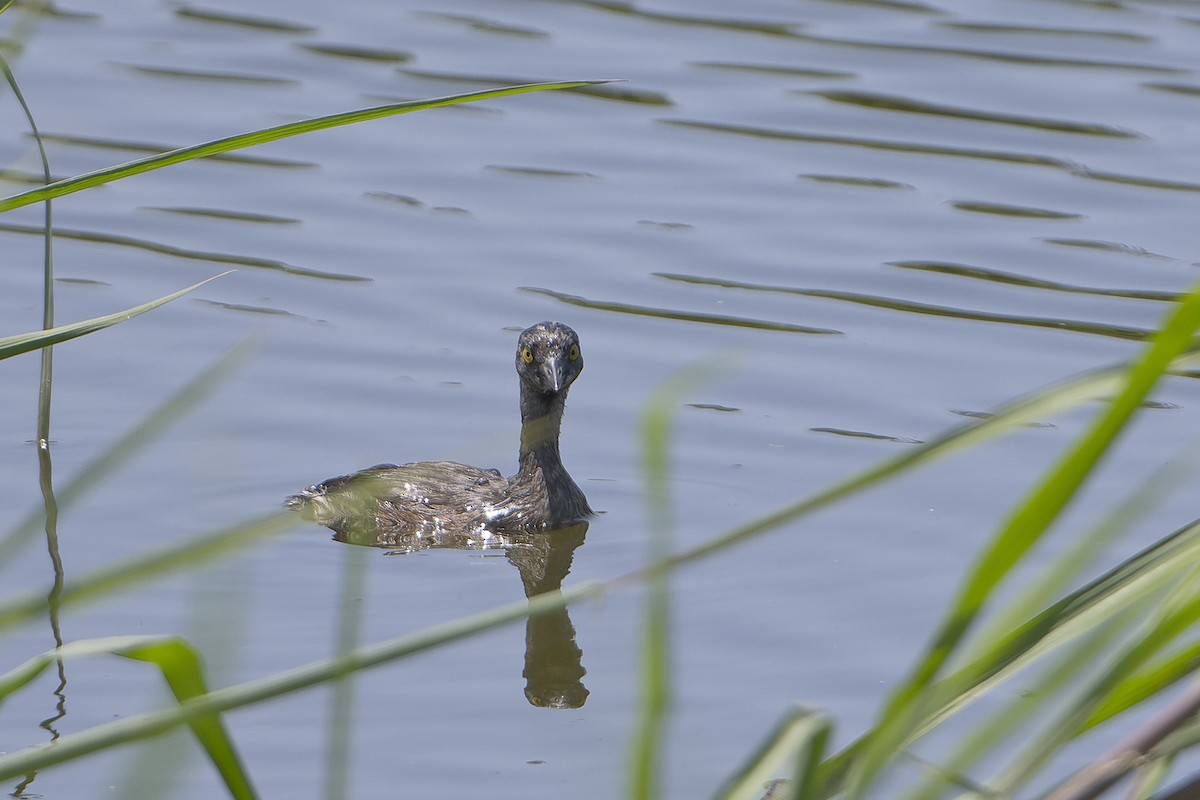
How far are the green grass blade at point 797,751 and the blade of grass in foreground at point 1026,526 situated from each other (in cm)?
8

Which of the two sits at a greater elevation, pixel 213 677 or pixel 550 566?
pixel 213 677

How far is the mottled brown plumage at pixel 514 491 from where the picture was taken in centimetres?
716

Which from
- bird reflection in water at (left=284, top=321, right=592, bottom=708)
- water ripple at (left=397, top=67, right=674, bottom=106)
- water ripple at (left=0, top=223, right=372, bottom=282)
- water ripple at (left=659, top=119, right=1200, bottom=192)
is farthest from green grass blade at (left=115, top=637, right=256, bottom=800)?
water ripple at (left=397, top=67, right=674, bottom=106)

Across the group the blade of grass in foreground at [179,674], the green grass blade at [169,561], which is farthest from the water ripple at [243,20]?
the blade of grass in foreground at [179,674]

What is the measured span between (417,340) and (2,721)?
3.94 metres

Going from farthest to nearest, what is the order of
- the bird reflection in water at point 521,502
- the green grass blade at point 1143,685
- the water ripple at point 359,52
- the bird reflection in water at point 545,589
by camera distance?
the water ripple at point 359,52 → the bird reflection in water at point 521,502 → the bird reflection in water at point 545,589 → the green grass blade at point 1143,685

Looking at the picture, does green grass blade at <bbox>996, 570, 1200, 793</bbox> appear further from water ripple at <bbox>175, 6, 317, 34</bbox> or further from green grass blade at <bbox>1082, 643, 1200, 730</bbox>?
water ripple at <bbox>175, 6, 317, 34</bbox>

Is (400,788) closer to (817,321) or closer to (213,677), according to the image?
(213,677)

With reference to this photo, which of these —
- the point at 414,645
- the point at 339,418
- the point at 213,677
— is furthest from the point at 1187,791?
the point at 339,418

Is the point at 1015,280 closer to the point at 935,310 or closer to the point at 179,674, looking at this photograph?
the point at 935,310

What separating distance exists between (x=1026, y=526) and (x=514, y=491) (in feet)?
19.4

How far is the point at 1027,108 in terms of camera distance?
1194cm

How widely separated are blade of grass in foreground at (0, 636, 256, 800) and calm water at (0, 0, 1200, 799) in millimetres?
31

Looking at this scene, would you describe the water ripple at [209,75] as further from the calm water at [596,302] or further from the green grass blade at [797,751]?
the green grass blade at [797,751]
